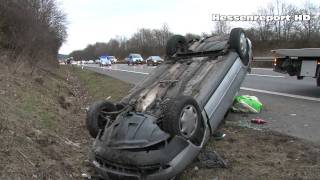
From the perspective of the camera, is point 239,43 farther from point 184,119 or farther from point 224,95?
point 184,119

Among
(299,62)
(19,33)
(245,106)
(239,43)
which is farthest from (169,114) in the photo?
(19,33)

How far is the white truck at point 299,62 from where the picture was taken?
12922mm

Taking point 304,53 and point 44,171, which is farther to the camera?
point 304,53

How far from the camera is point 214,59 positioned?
7.73 m

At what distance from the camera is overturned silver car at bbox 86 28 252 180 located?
212 inches

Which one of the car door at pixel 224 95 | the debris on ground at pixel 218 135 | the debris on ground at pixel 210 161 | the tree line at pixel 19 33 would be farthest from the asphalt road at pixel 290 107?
the tree line at pixel 19 33

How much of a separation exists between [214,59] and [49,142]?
2855mm

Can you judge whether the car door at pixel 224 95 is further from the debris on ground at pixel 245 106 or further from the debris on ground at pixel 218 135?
the debris on ground at pixel 245 106

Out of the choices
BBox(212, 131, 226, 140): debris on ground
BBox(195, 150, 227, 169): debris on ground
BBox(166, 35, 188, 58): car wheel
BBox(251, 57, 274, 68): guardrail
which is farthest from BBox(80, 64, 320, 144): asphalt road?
BBox(251, 57, 274, 68): guardrail

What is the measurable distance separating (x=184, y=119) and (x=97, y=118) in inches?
48.0

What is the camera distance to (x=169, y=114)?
5.54 meters

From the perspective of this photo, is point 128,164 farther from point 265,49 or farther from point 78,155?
point 265,49

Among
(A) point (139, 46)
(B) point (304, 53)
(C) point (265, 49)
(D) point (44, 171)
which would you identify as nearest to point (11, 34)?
(B) point (304, 53)

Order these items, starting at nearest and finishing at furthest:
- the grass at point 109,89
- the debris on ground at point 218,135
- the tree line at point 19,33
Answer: the debris on ground at point 218,135, the grass at point 109,89, the tree line at point 19,33
